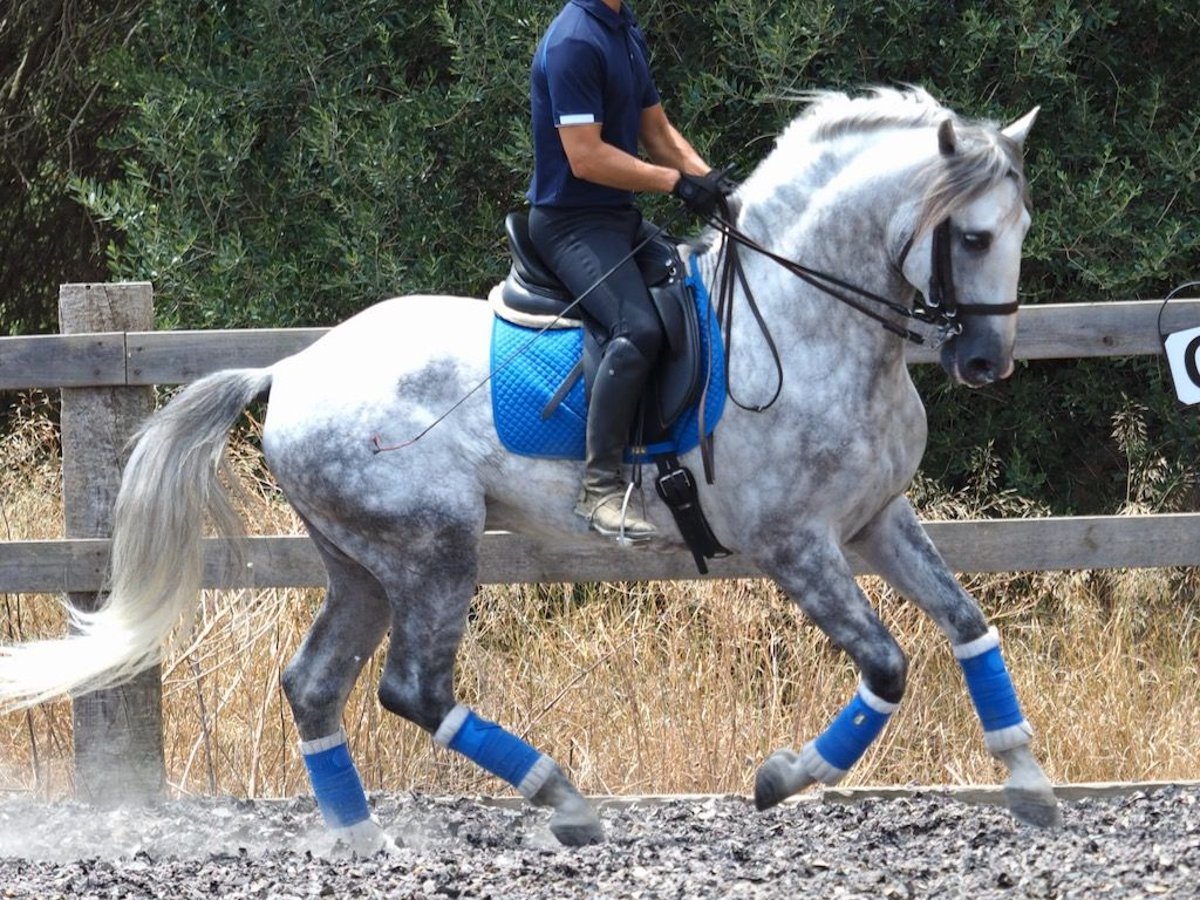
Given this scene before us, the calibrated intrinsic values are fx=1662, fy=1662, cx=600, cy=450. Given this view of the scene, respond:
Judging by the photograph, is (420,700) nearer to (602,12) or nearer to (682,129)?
(602,12)

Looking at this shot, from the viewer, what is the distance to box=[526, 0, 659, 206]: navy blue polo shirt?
14.6 feet

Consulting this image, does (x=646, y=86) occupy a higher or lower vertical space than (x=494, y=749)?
higher

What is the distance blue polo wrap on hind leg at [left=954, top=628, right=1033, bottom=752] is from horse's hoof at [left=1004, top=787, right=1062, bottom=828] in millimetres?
131

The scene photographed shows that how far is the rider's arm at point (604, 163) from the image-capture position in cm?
445

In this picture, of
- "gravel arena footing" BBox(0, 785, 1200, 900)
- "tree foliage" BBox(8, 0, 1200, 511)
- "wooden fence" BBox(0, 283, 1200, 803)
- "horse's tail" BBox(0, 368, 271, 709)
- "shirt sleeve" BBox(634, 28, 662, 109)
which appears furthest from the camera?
"tree foliage" BBox(8, 0, 1200, 511)

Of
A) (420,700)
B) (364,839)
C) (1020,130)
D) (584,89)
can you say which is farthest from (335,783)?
(1020,130)

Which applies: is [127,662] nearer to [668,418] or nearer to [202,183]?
[668,418]

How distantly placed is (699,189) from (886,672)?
1.38 meters

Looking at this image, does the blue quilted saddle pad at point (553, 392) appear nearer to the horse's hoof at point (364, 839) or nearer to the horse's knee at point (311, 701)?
the horse's knee at point (311, 701)

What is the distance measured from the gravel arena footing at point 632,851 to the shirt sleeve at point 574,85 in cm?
198

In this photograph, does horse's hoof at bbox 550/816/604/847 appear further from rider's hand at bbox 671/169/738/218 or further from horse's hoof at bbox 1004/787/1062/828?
rider's hand at bbox 671/169/738/218

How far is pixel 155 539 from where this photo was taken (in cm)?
496

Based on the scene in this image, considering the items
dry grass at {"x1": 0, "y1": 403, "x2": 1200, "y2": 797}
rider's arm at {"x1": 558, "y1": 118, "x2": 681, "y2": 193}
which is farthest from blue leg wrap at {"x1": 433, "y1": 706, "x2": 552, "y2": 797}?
rider's arm at {"x1": 558, "y1": 118, "x2": 681, "y2": 193}

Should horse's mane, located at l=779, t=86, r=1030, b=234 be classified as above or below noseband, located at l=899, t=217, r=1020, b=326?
above
